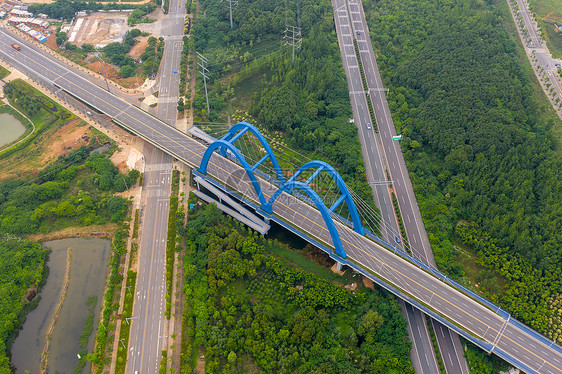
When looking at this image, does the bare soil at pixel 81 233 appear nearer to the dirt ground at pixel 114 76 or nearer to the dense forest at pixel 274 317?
the dense forest at pixel 274 317

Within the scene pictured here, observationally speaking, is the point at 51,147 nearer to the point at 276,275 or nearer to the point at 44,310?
the point at 44,310

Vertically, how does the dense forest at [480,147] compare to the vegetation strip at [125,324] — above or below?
above

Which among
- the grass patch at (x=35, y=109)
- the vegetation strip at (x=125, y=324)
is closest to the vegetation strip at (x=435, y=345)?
the vegetation strip at (x=125, y=324)

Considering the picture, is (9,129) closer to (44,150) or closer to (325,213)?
(44,150)

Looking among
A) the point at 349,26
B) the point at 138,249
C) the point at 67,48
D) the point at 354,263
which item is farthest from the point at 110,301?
the point at 349,26

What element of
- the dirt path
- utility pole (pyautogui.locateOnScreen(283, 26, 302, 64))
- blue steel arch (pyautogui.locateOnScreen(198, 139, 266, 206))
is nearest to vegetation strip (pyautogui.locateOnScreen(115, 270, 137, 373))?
the dirt path

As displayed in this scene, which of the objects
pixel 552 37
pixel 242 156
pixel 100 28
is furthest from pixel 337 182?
pixel 552 37
